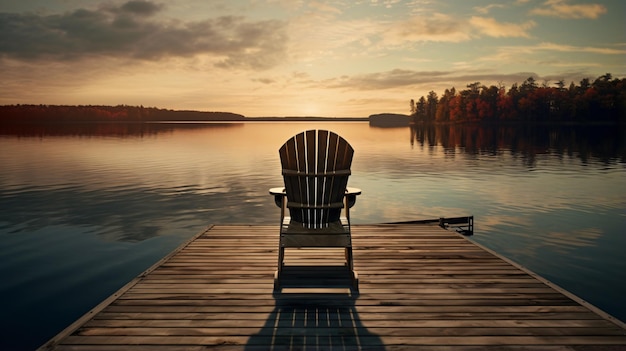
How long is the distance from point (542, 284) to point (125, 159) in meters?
32.2

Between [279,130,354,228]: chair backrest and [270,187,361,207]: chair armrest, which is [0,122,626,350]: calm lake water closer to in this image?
[270,187,361,207]: chair armrest

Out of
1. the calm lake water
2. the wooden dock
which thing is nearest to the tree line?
the calm lake water

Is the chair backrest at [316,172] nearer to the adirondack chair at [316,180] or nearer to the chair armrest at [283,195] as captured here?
the adirondack chair at [316,180]

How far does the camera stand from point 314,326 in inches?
136

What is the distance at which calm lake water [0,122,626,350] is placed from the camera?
24.1 ft

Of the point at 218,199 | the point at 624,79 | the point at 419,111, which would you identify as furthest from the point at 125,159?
the point at 419,111

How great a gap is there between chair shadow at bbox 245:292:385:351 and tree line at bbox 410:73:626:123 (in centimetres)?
10368

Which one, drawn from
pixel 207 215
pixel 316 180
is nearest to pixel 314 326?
pixel 316 180

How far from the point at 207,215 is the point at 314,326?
35.4 ft

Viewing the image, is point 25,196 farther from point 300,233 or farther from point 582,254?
point 582,254

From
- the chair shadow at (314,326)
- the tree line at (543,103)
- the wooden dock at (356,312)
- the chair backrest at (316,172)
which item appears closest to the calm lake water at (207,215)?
the wooden dock at (356,312)

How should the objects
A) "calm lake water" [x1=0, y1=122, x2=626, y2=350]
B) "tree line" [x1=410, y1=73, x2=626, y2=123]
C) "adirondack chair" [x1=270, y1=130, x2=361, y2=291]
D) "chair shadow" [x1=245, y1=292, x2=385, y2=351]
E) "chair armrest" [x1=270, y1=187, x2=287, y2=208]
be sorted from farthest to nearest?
"tree line" [x1=410, y1=73, x2=626, y2=123] < "calm lake water" [x1=0, y1=122, x2=626, y2=350] < "chair armrest" [x1=270, y1=187, x2=287, y2=208] < "adirondack chair" [x1=270, y1=130, x2=361, y2=291] < "chair shadow" [x1=245, y1=292, x2=385, y2=351]

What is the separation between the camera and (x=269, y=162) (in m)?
32.0

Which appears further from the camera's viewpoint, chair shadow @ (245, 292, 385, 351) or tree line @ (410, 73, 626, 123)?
tree line @ (410, 73, 626, 123)
